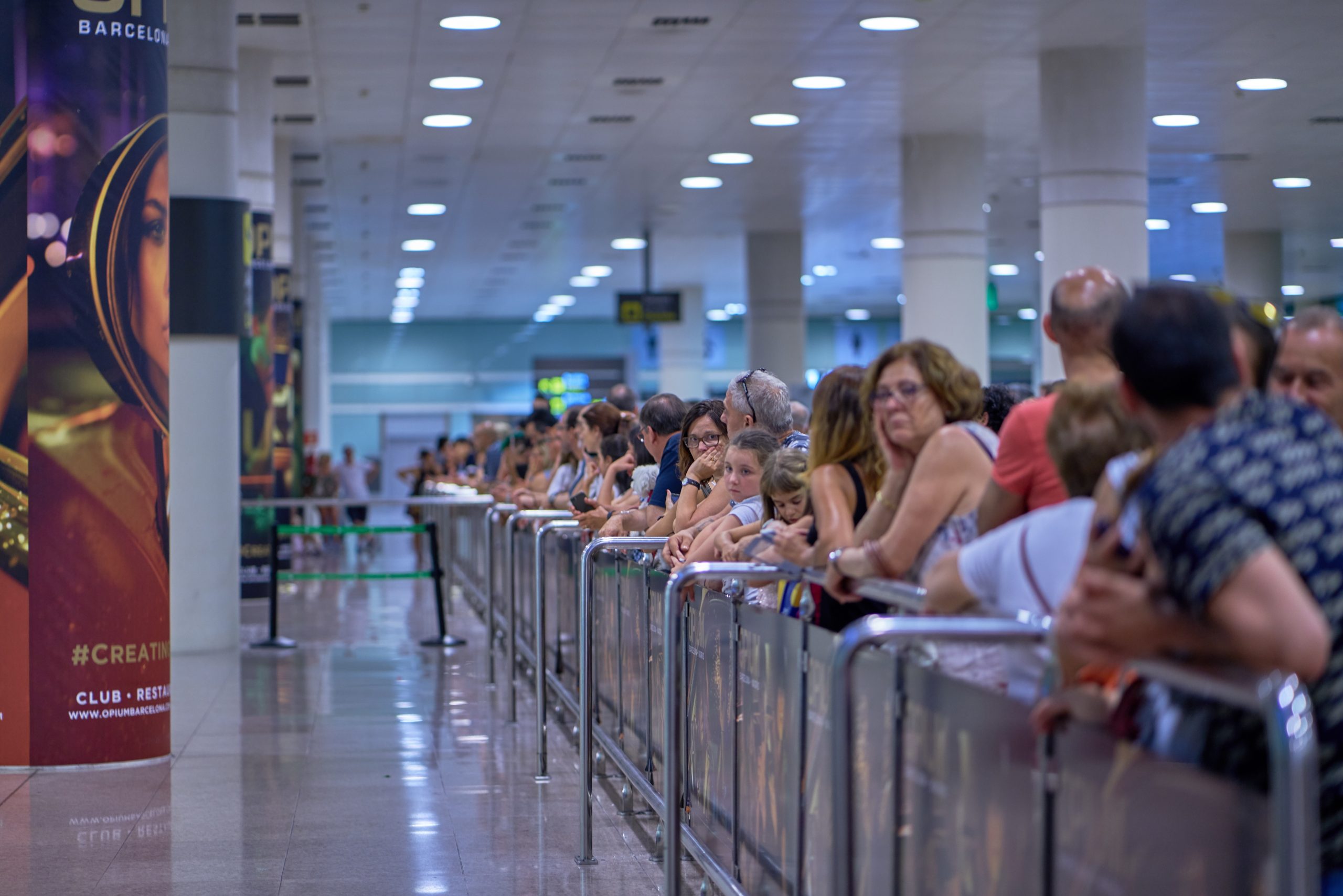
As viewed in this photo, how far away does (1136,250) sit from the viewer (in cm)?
1540

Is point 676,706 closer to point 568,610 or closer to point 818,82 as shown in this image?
point 568,610

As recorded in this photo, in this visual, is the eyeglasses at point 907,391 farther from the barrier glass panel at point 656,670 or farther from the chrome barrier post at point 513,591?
the chrome barrier post at point 513,591

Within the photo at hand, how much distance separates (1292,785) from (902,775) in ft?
4.08

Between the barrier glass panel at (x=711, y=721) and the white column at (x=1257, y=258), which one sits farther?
the white column at (x=1257, y=258)

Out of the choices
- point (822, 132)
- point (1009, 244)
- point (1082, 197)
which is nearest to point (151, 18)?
point (1082, 197)

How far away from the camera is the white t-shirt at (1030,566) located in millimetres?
2641

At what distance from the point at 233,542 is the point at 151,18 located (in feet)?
19.5

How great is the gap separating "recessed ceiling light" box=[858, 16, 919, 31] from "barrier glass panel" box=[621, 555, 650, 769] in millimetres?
9336

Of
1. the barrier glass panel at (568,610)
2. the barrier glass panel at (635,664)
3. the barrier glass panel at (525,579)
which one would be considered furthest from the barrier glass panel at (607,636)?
the barrier glass panel at (525,579)

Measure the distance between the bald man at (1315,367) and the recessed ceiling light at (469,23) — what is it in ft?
38.0

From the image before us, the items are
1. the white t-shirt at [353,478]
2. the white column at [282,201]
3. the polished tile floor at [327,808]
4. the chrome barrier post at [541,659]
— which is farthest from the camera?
the white t-shirt at [353,478]

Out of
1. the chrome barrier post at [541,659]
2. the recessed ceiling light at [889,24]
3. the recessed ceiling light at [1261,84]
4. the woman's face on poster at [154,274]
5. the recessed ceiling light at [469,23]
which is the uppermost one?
the recessed ceiling light at [1261,84]

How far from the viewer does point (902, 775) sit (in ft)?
9.68

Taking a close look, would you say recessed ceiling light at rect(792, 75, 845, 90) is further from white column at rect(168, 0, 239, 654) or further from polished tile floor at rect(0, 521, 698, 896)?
polished tile floor at rect(0, 521, 698, 896)
